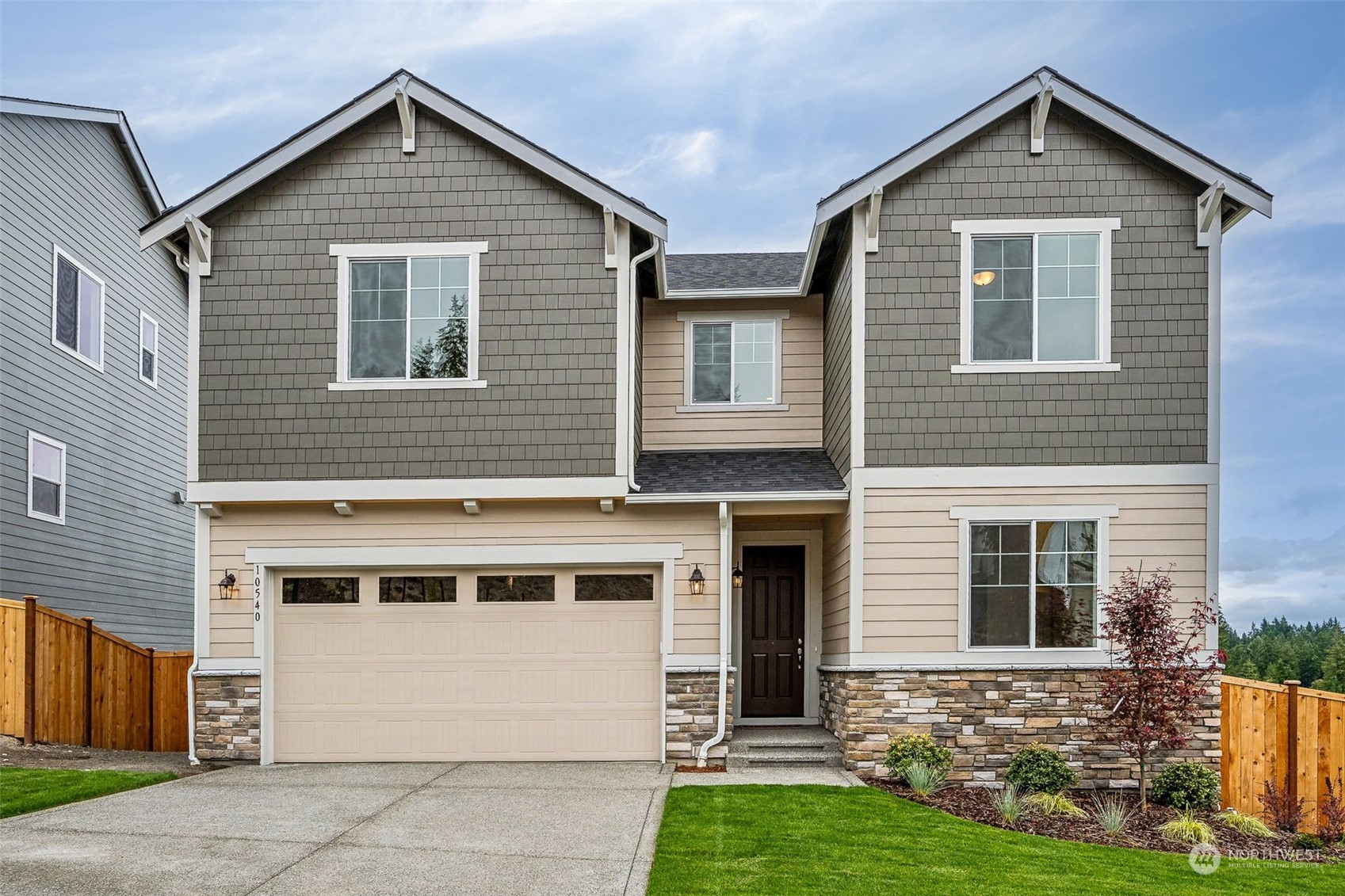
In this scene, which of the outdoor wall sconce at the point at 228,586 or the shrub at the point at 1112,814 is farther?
the outdoor wall sconce at the point at 228,586

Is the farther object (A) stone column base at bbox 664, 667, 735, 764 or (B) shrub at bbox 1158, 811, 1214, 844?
(A) stone column base at bbox 664, 667, 735, 764

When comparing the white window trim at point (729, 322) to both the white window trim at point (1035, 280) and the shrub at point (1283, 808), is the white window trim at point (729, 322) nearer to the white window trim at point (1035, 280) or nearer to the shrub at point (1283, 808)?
the white window trim at point (1035, 280)

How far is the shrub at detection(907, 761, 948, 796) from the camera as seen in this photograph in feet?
32.1

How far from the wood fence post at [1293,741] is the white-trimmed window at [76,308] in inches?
609

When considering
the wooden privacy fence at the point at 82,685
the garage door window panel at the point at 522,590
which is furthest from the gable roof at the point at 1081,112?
the wooden privacy fence at the point at 82,685

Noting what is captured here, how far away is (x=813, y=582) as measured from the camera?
42.2ft

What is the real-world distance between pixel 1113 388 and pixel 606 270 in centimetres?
531

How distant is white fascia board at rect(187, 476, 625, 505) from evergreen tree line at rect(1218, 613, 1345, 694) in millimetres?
10547

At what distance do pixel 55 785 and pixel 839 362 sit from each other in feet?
27.9

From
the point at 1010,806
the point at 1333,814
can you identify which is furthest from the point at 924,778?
the point at 1333,814

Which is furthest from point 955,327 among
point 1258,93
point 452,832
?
point 1258,93

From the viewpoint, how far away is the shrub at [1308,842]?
8625mm

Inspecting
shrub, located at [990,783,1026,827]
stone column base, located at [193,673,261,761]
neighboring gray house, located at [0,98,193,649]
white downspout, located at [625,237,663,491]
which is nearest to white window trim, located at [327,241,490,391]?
white downspout, located at [625,237,663,491]

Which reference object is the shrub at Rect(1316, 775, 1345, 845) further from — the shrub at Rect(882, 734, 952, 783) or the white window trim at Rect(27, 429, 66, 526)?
the white window trim at Rect(27, 429, 66, 526)
